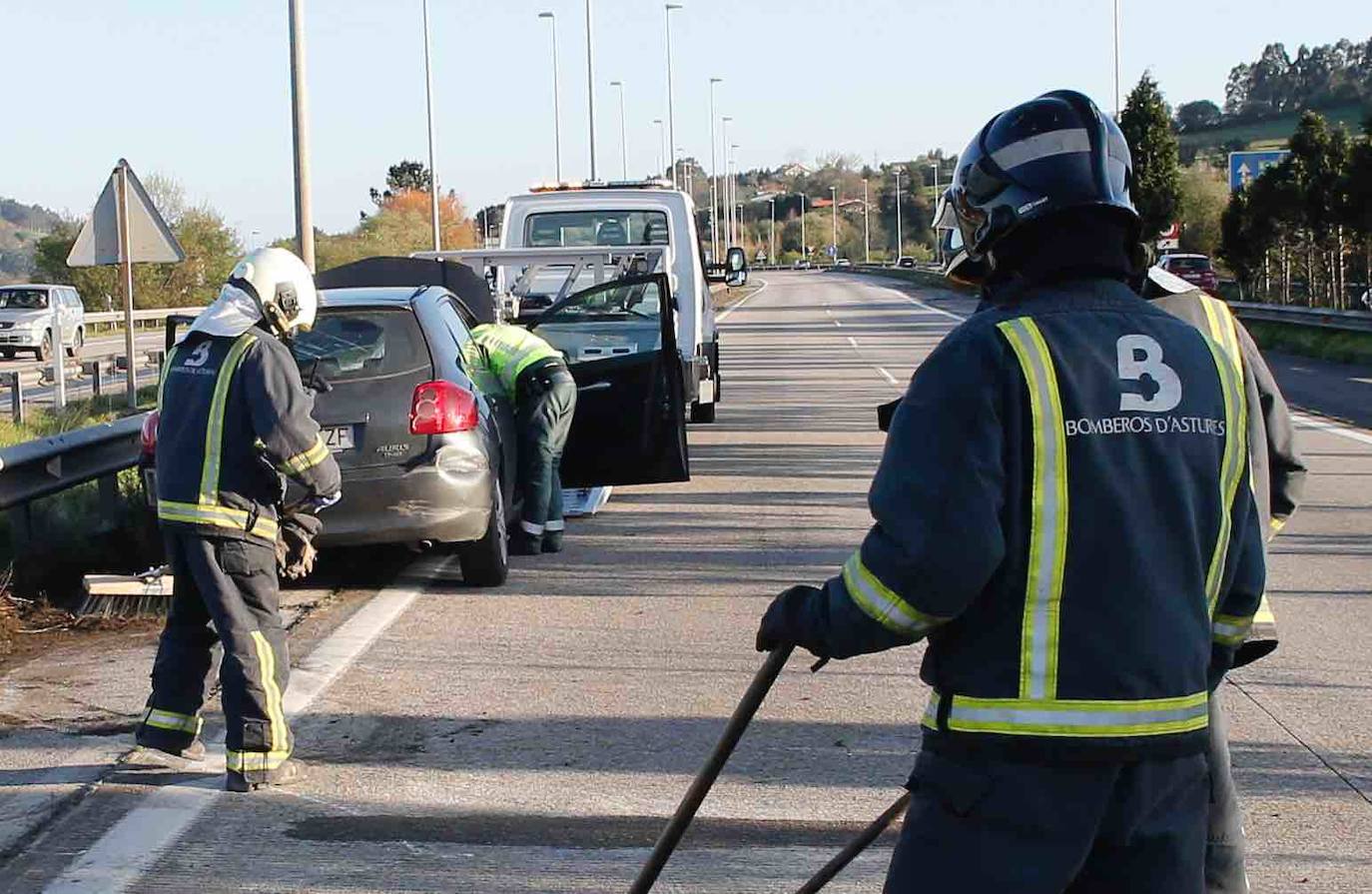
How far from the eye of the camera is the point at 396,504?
8938 millimetres

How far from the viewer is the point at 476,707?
22.7ft

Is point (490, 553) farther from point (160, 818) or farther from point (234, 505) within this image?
point (160, 818)

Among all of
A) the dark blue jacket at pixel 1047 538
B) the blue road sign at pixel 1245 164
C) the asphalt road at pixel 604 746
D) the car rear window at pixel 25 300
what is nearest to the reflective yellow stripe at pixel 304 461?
the asphalt road at pixel 604 746

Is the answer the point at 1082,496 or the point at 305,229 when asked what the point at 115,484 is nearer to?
the point at 305,229

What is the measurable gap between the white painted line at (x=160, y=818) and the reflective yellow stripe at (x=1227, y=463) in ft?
10.7

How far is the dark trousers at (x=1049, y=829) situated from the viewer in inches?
104

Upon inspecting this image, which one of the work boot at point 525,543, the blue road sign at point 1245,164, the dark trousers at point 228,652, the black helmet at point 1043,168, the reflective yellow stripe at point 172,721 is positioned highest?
the blue road sign at point 1245,164

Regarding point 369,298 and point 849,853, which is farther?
point 369,298

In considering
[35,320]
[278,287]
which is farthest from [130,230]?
[35,320]

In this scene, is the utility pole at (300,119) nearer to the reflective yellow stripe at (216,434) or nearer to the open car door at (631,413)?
the open car door at (631,413)

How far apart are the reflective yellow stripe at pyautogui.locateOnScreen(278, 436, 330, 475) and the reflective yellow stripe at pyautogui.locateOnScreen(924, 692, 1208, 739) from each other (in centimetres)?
355

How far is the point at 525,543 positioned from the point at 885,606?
8.01 metres

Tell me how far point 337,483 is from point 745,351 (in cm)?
2829

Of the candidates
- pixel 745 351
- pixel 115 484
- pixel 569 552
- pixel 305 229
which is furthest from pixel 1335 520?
pixel 745 351
